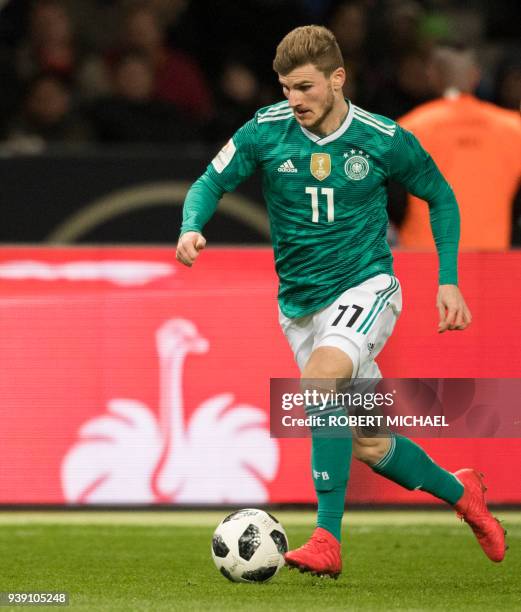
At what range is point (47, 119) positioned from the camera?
11.1 metres

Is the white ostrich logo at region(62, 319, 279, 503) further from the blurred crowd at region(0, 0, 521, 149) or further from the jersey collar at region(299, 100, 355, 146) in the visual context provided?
the blurred crowd at region(0, 0, 521, 149)

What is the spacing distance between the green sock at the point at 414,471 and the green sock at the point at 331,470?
20 cm

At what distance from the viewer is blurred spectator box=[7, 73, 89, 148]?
11023mm

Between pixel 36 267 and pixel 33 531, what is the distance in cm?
151

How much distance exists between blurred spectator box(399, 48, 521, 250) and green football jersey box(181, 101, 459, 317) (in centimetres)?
301

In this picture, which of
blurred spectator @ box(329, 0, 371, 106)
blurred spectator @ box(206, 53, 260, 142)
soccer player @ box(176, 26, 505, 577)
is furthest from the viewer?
blurred spectator @ box(329, 0, 371, 106)

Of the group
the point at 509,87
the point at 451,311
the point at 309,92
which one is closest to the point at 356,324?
the point at 451,311

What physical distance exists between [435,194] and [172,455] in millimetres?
2367

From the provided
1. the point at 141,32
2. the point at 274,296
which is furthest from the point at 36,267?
the point at 141,32

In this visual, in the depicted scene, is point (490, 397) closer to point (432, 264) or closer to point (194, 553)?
point (432, 264)

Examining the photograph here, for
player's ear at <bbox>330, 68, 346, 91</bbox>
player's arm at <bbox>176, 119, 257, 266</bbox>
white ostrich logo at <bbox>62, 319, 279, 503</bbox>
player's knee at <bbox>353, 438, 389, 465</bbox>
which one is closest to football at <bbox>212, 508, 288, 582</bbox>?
player's knee at <bbox>353, 438, 389, 465</bbox>

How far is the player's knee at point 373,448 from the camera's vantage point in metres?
6.09

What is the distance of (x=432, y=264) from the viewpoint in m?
7.96

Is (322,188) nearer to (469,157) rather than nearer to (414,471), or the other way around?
(414,471)
